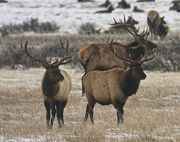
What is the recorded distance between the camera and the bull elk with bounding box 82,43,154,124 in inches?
469

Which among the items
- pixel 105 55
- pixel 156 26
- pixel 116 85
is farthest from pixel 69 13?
pixel 116 85

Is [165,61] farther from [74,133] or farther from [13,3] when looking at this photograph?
[13,3]

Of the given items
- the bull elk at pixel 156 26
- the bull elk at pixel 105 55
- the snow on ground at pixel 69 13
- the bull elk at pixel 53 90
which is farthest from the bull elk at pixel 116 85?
the snow on ground at pixel 69 13

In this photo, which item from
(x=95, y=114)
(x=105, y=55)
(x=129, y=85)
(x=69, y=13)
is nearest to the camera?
(x=129, y=85)

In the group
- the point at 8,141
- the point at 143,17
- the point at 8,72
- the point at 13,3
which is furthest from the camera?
the point at 13,3

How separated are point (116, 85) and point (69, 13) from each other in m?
29.3

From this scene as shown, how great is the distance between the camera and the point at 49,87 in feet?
39.7

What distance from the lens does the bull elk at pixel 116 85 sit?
39.1 ft

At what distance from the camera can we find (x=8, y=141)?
32.8ft

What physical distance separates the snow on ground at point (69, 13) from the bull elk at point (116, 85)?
22.0m

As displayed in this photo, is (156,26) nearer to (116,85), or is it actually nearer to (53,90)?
(116,85)

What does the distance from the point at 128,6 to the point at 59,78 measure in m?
32.1

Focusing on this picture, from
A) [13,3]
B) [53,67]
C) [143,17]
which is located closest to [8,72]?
[53,67]

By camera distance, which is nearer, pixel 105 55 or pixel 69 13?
pixel 105 55
